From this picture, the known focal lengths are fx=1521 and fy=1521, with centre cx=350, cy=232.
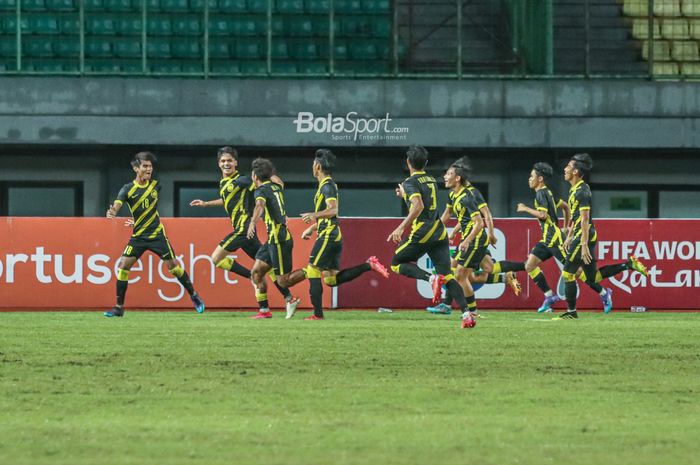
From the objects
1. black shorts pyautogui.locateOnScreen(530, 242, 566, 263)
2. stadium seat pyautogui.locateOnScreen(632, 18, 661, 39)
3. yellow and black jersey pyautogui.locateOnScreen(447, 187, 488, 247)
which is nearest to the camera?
yellow and black jersey pyautogui.locateOnScreen(447, 187, 488, 247)

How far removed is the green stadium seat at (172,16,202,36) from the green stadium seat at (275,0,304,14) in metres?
1.61

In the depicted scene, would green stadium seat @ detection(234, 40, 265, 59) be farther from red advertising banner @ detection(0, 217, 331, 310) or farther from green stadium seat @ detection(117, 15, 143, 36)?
red advertising banner @ detection(0, 217, 331, 310)

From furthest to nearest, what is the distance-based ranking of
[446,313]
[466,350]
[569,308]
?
[446,313]
[569,308]
[466,350]

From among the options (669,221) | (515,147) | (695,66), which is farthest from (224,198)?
(695,66)

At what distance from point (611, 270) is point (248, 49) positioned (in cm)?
1234

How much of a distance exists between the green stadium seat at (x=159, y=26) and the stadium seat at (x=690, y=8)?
10.1 meters

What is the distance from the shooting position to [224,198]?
61.7ft

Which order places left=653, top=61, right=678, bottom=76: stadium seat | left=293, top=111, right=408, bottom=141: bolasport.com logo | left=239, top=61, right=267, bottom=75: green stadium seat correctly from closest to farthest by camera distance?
1. left=293, top=111, right=408, bottom=141: bolasport.com logo
2. left=653, top=61, right=678, bottom=76: stadium seat
3. left=239, top=61, right=267, bottom=75: green stadium seat

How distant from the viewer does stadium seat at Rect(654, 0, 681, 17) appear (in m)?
30.0

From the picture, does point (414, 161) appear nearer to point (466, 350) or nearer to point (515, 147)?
point (466, 350)

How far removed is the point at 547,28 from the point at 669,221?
9116 millimetres

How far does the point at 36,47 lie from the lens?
2967 centimetres

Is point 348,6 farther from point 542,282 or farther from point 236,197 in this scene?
point 236,197

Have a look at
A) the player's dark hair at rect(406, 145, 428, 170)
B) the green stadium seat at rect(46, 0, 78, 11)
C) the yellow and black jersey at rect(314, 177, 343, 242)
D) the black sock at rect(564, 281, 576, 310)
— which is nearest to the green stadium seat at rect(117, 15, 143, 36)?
the green stadium seat at rect(46, 0, 78, 11)
